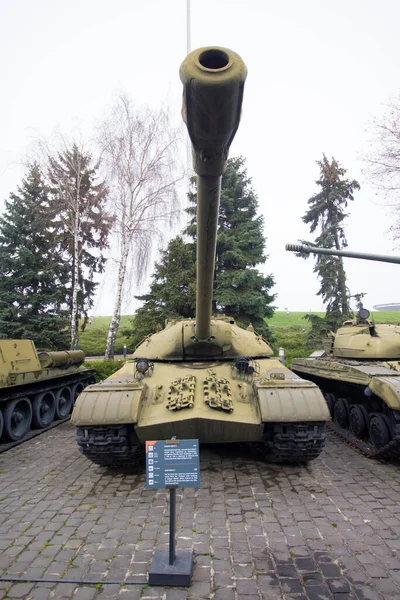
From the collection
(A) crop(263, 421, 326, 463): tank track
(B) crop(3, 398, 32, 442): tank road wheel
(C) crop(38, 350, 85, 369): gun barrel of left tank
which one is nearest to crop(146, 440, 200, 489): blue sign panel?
(A) crop(263, 421, 326, 463): tank track

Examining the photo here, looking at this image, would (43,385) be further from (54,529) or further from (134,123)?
(134,123)

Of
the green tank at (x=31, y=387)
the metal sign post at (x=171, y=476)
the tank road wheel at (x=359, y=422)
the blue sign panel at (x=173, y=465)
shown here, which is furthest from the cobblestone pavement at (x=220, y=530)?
the green tank at (x=31, y=387)

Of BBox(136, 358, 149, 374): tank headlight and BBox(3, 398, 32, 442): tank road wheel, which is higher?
BBox(136, 358, 149, 374): tank headlight

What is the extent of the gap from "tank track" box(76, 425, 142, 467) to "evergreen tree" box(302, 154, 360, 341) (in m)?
14.4

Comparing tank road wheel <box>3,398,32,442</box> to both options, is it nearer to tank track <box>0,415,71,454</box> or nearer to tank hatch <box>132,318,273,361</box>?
tank track <box>0,415,71,454</box>

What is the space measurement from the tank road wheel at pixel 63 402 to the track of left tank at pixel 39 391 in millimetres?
98

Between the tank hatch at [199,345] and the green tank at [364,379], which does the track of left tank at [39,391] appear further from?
the green tank at [364,379]

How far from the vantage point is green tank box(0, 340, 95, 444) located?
8617 mm

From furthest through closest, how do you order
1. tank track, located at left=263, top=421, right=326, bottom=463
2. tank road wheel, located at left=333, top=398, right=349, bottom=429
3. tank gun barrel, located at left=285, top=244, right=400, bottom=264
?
tank road wheel, located at left=333, top=398, right=349, bottom=429, tank gun barrel, located at left=285, top=244, right=400, bottom=264, tank track, located at left=263, top=421, right=326, bottom=463

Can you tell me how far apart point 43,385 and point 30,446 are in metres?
2.30

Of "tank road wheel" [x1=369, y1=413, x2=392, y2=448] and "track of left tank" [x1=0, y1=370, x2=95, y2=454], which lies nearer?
"tank road wheel" [x1=369, y1=413, x2=392, y2=448]

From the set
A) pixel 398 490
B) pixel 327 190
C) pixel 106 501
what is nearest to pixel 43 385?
pixel 106 501

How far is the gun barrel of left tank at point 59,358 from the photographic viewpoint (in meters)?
10.4

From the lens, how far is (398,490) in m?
5.41
